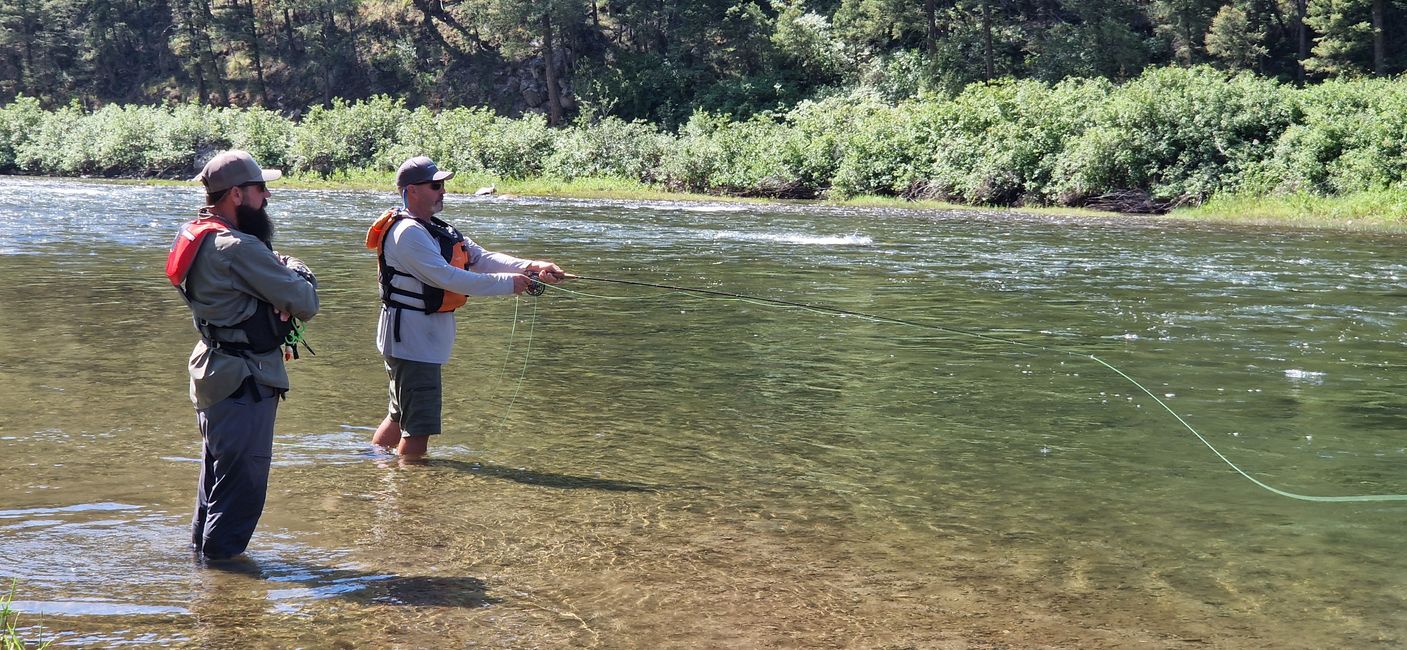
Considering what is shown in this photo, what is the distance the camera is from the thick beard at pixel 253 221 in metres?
4.56

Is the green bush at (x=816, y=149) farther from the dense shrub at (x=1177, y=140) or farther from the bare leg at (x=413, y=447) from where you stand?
the bare leg at (x=413, y=447)

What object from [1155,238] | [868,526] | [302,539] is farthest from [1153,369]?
[1155,238]

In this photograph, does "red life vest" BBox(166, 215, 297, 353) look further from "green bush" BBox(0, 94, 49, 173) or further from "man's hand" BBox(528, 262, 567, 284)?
"green bush" BBox(0, 94, 49, 173)

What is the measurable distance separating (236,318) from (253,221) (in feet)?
1.16

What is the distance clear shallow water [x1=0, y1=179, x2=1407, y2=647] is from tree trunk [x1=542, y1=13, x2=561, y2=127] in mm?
43927

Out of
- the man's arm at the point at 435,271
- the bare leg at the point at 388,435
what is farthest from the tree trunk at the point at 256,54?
the man's arm at the point at 435,271

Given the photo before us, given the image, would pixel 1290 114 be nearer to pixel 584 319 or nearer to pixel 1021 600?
pixel 584 319

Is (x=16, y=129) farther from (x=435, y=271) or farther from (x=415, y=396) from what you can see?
(x=435, y=271)

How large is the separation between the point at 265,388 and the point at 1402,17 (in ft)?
158

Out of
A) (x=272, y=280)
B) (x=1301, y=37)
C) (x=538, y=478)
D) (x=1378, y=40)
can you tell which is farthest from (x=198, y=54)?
(x=272, y=280)

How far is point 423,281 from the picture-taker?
6059 mm

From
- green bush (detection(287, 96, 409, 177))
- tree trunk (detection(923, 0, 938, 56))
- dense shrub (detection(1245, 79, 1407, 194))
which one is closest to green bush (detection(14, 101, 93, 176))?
green bush (detection(287, 96, 409, 177))

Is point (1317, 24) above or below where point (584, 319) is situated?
above

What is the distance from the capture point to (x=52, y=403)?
7.85m
